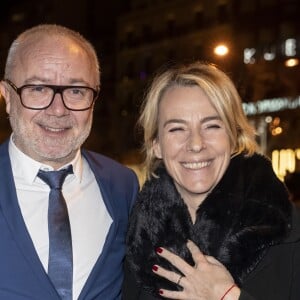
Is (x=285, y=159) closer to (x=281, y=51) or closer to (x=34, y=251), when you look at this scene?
(x=281, y=51)

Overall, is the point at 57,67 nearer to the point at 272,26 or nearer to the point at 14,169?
the point at 14,169

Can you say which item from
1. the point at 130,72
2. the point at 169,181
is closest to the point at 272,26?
the point at 130,72

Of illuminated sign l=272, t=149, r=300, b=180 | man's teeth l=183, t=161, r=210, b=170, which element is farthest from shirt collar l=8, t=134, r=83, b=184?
illuminated sign l=272, t=149, r=300, b=180

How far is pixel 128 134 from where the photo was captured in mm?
39219

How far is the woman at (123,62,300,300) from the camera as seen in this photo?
115 inches

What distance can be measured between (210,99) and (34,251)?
1.04m

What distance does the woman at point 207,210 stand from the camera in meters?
2.92

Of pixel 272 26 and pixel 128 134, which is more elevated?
pixel 272 26

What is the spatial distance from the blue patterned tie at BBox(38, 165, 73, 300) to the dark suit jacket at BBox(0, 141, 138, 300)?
70mm

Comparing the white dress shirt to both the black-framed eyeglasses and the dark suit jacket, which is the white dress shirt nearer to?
the dark suit jacket

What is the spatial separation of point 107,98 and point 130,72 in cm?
232

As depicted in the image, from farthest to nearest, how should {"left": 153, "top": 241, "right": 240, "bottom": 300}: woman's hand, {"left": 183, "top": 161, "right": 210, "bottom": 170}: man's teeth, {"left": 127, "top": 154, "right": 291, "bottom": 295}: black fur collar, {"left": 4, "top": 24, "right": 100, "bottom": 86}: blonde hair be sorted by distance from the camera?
{"left": 4, "top": 24, "right": 100, "bottom": 86}: blonde hair, {"left": 183, "top": 161, "right": 210, "bottom": 170}: man's teeth, {"left": 127, "top": 154, "right": 291, "bottom": 295}: black fur collar, {"left": 153, "top": 241, "right": 240, "bottom": 300}: woman's hand

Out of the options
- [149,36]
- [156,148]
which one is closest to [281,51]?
[149,36]

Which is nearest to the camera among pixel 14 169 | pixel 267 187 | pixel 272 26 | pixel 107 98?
pixel 267 187
